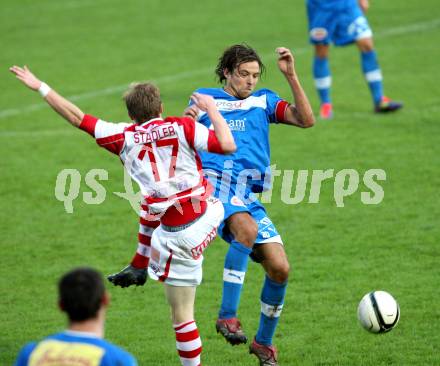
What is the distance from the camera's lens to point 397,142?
13.3 m

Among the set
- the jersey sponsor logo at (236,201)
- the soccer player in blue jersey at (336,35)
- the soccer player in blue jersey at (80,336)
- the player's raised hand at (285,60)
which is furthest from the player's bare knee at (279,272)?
the soccer player in blue jersey at (336,35)

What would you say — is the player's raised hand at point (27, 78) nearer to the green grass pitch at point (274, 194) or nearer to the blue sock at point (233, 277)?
the blue sock at point (233, 277)

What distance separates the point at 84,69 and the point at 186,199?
40.9 feet

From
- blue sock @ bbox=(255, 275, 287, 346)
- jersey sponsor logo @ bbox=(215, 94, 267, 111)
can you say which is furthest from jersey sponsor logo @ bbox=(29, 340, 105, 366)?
jersey sponsor logo @ bbox=(215, 94, 267, 111)

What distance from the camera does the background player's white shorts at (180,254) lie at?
6344mm

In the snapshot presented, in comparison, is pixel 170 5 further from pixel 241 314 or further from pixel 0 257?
pixel 241 314

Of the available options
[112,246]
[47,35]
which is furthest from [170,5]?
[112,246]

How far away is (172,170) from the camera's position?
20.6 feet

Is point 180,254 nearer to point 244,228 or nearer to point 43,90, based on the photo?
point 244,228

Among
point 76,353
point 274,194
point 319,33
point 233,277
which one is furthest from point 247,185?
point 319,33

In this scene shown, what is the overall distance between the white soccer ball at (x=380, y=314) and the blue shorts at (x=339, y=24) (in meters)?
7.95

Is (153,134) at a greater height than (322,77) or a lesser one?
lesser

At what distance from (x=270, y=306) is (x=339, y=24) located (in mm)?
8199

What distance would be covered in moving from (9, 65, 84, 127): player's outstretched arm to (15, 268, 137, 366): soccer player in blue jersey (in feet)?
6.87
